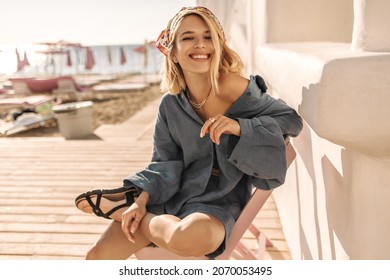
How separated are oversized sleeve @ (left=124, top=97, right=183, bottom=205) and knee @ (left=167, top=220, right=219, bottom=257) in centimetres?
27

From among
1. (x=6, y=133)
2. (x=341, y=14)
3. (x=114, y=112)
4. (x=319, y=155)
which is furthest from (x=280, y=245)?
(x=114, y=112)

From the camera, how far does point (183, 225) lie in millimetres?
1122

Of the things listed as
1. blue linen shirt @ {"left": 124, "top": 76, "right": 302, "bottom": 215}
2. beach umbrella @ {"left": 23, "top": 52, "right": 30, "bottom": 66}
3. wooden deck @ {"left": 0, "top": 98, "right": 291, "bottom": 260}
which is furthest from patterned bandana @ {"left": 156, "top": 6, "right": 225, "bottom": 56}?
beach umbrella @ {"left": 23, "top": 52, "right": 30, "bottom": 66}

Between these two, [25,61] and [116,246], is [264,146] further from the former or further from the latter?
[25,61]

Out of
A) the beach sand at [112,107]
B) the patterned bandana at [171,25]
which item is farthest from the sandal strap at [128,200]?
the beach sand at [112,107]

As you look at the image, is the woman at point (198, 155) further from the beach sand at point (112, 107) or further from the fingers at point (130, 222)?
the beach sand at point (112, 107)

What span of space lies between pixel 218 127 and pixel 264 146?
17cm

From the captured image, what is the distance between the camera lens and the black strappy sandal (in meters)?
1.35

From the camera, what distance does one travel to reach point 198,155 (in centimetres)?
139

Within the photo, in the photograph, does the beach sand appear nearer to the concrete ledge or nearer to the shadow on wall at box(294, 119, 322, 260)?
the shadow on wall at box(294, 119, 322, 260)

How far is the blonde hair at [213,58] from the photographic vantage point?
1274 millimetres

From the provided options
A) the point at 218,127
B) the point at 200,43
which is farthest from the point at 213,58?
the point at 218,127
